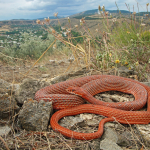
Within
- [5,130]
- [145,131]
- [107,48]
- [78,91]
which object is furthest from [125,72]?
[5,130]

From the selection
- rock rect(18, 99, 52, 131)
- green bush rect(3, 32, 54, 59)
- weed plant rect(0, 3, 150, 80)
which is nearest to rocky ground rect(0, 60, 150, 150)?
rock rect(18, 99, 52, 131)

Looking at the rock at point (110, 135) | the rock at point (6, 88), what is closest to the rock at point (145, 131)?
the rock at point (110, 135)

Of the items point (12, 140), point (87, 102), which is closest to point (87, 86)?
point (87, 102)

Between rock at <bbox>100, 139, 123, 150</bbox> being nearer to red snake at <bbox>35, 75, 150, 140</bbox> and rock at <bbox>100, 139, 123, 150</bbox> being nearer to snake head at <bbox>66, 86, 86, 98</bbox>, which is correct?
red snake at <bbox>35, 75, 150, 140</bbox>

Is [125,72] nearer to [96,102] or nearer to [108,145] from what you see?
[96,102]

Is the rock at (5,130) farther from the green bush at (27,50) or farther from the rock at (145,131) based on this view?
the green bush at (27,50)

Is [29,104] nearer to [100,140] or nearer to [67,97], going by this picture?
[67,97]
